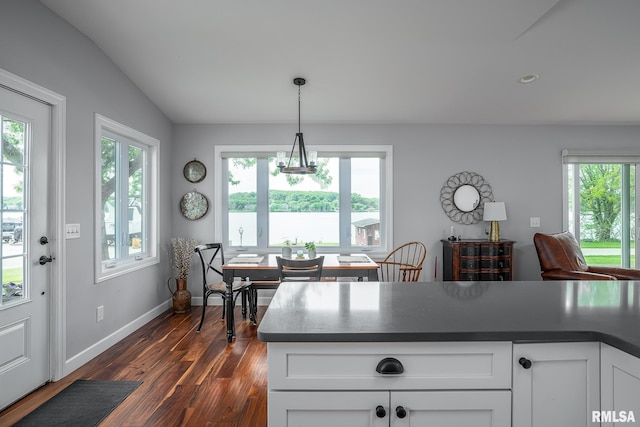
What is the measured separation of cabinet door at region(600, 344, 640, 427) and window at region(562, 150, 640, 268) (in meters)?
4.42

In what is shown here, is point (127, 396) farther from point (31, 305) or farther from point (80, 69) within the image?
point (80, 69)

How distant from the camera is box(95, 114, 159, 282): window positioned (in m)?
3.22

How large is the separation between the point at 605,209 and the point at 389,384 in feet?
17.2

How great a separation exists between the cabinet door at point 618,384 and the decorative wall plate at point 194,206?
170 inches

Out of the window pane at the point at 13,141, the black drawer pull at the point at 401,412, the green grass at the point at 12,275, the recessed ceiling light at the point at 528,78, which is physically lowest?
the black drawer pull at the point at 401,412

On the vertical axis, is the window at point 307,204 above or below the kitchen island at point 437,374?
above

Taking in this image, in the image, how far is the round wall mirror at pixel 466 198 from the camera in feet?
15.0

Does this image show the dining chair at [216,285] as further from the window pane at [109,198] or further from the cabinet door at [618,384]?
the cabinet door at [618,384]

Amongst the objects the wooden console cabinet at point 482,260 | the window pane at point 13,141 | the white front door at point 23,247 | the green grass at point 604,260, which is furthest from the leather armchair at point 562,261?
the window pane at point 13,141

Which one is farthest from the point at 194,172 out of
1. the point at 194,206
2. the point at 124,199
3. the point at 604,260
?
the point at 604,260

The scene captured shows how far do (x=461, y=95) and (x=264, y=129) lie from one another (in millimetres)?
2490

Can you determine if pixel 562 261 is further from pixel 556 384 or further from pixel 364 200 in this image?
pixel 556 384

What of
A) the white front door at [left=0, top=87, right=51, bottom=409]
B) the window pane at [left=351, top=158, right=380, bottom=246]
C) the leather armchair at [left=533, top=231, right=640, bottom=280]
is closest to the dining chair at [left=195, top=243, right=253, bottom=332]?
the white front door at [left=0, top=87, right=51, bottom=409]

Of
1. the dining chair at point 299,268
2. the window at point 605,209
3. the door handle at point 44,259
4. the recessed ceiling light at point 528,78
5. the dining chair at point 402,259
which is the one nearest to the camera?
the door handle at point 44,259
